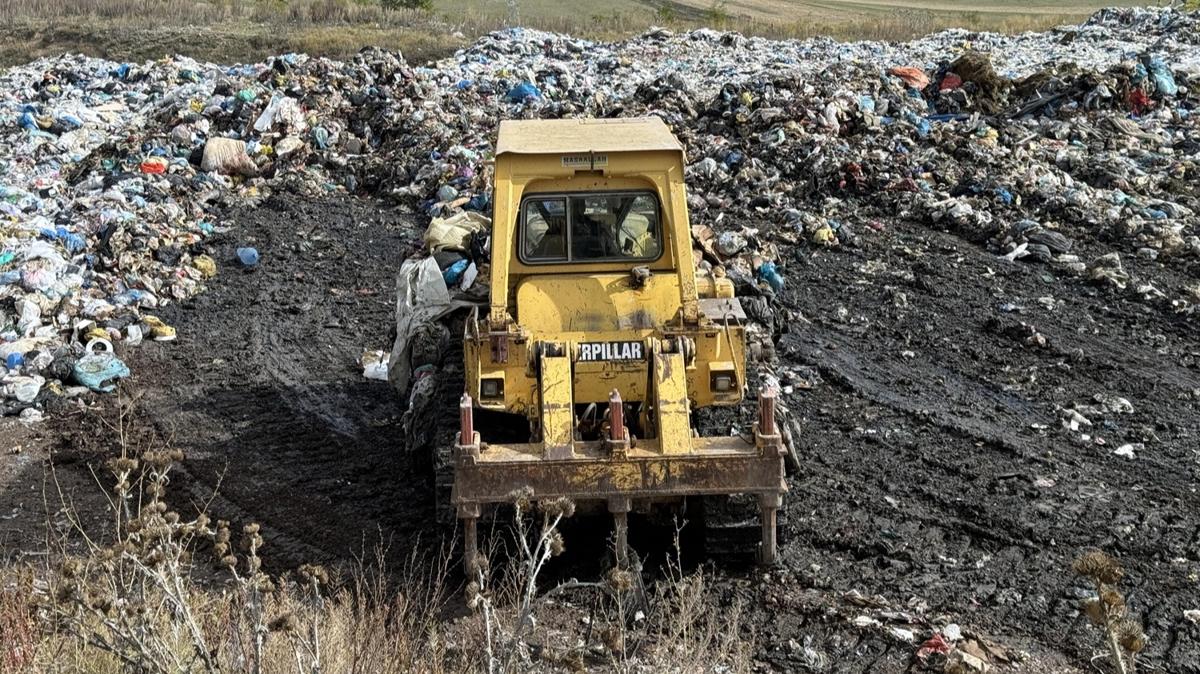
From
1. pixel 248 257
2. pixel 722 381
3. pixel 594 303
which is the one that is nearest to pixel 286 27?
pixel 248 257

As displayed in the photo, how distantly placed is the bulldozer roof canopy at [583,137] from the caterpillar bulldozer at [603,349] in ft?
0.06

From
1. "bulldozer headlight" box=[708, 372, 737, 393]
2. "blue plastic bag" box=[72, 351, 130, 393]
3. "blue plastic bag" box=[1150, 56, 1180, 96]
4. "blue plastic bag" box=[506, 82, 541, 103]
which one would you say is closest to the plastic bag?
"blue plastic bag" box=[72, 351, 130, 393]

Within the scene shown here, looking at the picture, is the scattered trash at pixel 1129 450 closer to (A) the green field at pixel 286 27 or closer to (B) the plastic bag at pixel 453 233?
(B) the plastic bag at pixel 453 233

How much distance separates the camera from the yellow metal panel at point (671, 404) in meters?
6.66

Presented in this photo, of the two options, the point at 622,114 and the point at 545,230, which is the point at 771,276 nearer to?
the point at 545,230

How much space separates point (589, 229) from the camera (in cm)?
750

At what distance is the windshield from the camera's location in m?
7.43

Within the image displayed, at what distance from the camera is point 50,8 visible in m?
36.2

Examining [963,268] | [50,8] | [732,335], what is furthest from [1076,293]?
[50,8]

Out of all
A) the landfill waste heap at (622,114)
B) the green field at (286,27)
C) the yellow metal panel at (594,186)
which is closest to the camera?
the yellow metal panel at (594,186)

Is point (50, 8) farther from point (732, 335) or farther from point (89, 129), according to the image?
point (732, 335)

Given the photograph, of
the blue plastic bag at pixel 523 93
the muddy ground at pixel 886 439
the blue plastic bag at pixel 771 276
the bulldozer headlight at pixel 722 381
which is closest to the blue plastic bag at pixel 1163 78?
the muddy ground at pixel 886 439

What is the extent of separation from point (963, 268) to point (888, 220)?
1.93m

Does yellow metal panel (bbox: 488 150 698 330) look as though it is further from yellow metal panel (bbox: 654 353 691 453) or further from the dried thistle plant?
the dried thistle plant
